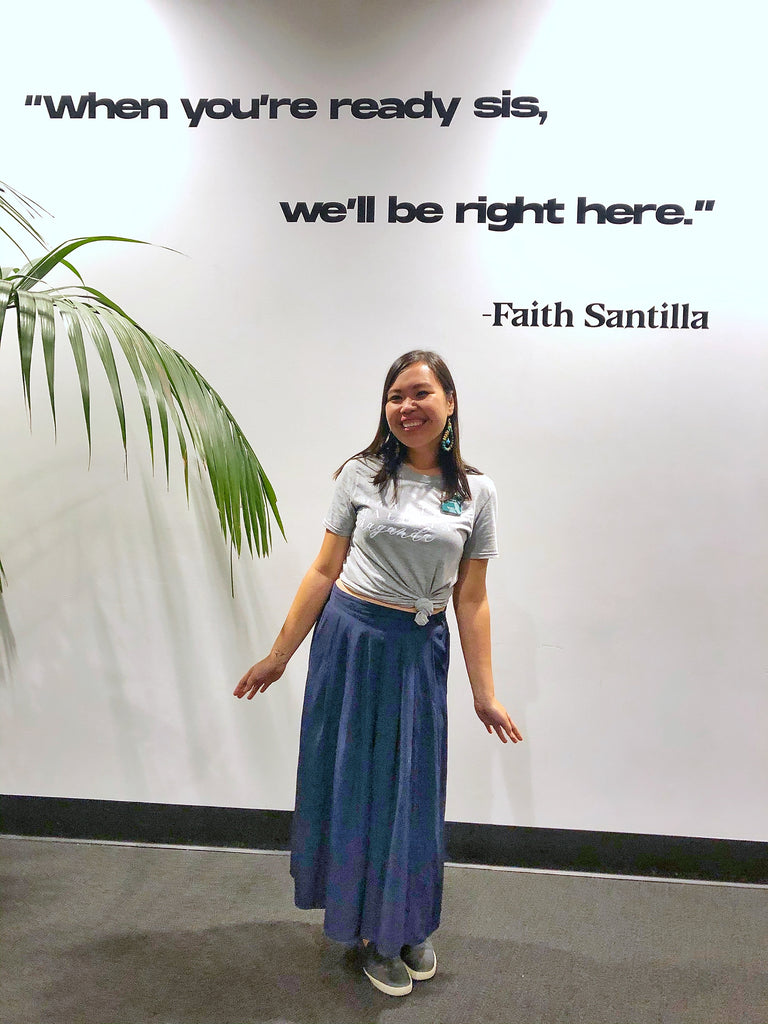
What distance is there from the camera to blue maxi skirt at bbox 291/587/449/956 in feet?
5.82

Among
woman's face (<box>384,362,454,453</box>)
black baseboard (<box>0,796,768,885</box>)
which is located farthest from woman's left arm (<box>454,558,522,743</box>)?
black baseboard (<box>0,796,768,885</box>)

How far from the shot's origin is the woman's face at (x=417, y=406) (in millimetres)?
1725

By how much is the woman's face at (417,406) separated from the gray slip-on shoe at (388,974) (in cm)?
116

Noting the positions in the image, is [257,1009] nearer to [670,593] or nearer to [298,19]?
[670,593]

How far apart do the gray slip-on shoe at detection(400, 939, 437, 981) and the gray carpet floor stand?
0.08 feet

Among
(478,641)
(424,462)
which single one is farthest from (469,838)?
(424,462)

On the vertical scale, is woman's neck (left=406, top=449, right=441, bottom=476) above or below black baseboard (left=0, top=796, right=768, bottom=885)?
above

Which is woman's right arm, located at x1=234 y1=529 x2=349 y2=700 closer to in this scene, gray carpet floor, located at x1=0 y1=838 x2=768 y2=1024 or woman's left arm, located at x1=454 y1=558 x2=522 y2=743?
woman's left arm, located at x1=454 y1=558 x2=522 y2=743

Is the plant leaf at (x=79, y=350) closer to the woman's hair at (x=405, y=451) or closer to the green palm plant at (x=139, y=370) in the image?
the green palm plant at (x=139, y=370)

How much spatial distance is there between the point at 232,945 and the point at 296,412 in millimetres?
1375

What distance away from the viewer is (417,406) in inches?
67.9

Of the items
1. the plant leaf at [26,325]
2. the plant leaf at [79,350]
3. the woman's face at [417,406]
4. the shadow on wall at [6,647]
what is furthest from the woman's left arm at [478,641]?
the shadow on wall at [6,647]

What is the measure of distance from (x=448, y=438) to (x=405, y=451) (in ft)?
0.34

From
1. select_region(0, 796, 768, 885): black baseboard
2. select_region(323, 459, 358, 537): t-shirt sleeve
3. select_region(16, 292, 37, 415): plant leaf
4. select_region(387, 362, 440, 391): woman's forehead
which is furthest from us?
select_region(0, 796, 768, 885): black baseboard
